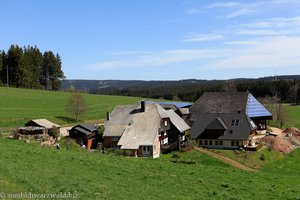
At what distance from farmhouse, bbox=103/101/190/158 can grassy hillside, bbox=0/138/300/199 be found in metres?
19.2

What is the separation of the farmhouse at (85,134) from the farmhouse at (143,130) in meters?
3.62

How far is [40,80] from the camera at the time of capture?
127 metres

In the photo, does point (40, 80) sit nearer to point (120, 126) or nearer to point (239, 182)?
point (120, 126)

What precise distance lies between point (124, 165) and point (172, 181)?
497cm

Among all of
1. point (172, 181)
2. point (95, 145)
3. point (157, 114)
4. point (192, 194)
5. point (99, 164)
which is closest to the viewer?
point (192, 194)

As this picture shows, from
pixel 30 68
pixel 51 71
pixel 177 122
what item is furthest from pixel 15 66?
pixel 177 122

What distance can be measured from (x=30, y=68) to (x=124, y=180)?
339 ft

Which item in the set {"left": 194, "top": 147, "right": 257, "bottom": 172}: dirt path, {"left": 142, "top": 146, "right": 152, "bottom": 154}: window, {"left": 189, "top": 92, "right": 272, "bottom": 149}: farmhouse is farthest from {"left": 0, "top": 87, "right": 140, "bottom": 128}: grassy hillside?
{"left": 194, "top": 147, "right": 257, "bottom": 172}: dirt path

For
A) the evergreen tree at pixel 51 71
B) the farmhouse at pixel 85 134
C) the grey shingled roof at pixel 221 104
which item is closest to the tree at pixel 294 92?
the grey shingled roof at pixel 221 104

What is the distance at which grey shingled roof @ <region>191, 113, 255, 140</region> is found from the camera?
5222 cm

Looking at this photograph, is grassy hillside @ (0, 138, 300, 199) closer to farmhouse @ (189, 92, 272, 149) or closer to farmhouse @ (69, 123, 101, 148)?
farmhouse @ (189, 92, 272, 149)

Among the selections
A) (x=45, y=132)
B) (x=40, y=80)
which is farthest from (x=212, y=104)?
(x=40, y=80)

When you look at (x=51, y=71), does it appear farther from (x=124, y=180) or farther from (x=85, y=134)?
(x=124, y=180)

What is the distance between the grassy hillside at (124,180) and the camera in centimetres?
1566
